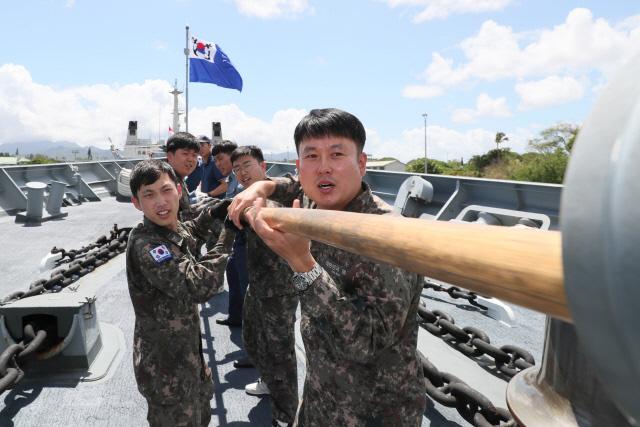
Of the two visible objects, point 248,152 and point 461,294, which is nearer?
point 248,152

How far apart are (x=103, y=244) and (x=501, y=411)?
170 inches

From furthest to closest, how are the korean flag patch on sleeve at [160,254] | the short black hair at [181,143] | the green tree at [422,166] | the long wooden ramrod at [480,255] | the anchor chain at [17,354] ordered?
the green tree at [422,166] < the short black hair at [181,143] < the anchor chain at [17,354] < the korean flag patch on sleeve at [160,254] < the long wooden ramrod at [480,255]

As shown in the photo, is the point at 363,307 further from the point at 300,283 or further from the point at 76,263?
the point at 76,263

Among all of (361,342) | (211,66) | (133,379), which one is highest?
(211,66)

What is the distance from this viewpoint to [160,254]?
179 cm

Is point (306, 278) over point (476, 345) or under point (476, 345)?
over

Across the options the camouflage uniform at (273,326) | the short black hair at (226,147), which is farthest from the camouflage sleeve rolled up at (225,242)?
the short black hair at (226,147)

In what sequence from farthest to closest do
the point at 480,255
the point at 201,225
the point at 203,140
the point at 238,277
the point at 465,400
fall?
the point at 203,140, the point at 238,277, the point at 201,225, the point at 465,400, the point at 480,255

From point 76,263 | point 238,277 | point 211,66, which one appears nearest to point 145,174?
point 238,277

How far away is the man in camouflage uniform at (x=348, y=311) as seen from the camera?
1080 millimetres

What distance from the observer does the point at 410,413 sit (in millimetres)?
1301

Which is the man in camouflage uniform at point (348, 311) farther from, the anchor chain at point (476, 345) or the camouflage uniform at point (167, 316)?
the anchor chain at point (476, 345)

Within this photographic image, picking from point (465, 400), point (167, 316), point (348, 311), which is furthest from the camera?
point (465, 400)

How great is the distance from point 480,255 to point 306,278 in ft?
2.39
